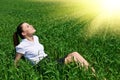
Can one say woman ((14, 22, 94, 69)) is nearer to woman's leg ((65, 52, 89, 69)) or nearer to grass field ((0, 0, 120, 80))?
grass field ((0, 0, 120, 80))

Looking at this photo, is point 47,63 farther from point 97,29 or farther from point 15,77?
point 97,29

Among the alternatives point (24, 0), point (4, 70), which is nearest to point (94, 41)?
point (4, 70)

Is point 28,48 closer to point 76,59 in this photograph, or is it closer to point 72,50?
point 76,59

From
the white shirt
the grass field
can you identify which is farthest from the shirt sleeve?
the grass field

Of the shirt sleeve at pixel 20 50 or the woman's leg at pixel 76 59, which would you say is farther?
the shirt sleeve at pixel 20 50

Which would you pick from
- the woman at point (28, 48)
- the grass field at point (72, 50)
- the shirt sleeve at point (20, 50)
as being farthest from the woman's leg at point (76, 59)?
the shirt sleeve at point (20, 50)

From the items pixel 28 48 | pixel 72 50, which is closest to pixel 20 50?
pixel 28 48

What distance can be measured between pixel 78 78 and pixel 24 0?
40.5 meters

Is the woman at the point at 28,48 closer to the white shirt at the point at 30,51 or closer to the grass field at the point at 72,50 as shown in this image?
the white shirt at the point at 30,51

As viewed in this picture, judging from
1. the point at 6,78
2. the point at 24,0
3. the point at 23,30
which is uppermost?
the point at 23,30

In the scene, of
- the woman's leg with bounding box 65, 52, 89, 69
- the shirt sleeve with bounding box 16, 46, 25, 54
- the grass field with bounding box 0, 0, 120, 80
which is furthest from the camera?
the shirt sleeve with bounding box 16, 46, 25, 54

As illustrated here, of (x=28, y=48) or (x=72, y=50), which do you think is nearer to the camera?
(x=28, y=48)

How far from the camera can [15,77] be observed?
27.2ft

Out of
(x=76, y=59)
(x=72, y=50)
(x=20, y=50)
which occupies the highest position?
(x=20, y=50)
